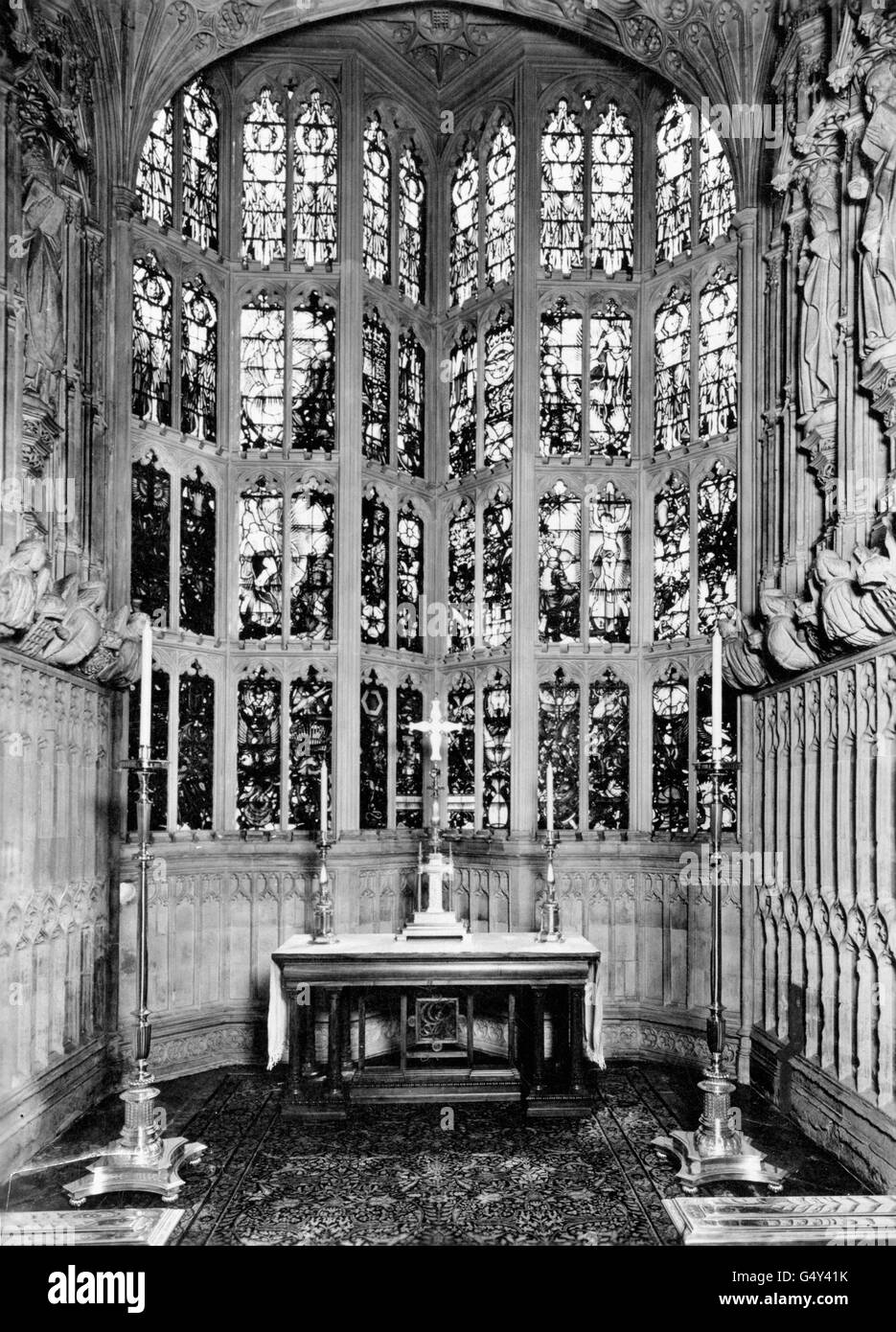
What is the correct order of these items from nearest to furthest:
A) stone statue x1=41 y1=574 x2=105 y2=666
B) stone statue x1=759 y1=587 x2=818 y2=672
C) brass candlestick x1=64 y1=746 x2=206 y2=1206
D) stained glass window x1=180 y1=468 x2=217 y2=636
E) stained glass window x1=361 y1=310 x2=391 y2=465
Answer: brass candlestick x1=64 y1=746 x2=206 y2=1206 → stone statue x1=41 y1=574 x2=105 y2=666 → stone statue x1=759 y1=587 x2=818 y2=672 → stained glass window x1=180 y1=468 x2=217 y2=636 → stained glass window x1=361 y1=310 x2=391 y2=465

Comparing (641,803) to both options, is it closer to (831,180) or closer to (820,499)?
(820,499)

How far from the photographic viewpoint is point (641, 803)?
11.3 m

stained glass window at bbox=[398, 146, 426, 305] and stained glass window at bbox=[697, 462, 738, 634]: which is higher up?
stained glass window at bbox=[398, 146, 426, 305]

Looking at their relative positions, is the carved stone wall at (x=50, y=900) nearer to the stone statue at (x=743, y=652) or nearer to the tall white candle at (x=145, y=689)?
the tall white candle at (x=145, y=689)

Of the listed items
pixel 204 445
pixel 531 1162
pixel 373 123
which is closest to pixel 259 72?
pixel 373 123

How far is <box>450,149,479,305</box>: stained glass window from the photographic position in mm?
12406

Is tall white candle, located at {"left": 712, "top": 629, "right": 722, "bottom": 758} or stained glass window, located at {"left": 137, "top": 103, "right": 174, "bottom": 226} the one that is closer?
tall white candle, located at {"left": 712, "top": 629, "right": 722, "bottom": 758}

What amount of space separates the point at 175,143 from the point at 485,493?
460 cm

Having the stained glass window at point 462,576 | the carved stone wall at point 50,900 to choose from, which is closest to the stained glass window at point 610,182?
the stained glass window at point 462,576

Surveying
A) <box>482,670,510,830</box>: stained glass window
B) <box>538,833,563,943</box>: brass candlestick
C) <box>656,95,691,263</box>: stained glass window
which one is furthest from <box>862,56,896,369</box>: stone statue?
<box>482,670,510,830</box>: stained glass window

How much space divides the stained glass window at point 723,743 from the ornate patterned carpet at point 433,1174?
2501 millimetres

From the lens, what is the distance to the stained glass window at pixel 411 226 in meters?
12.5

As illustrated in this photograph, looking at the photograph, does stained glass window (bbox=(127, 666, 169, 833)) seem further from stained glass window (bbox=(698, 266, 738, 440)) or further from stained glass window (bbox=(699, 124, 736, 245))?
stained glass window (bbox=(699, 124, 736, 245))

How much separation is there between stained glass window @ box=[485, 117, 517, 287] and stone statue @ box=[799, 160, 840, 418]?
3.91 m
